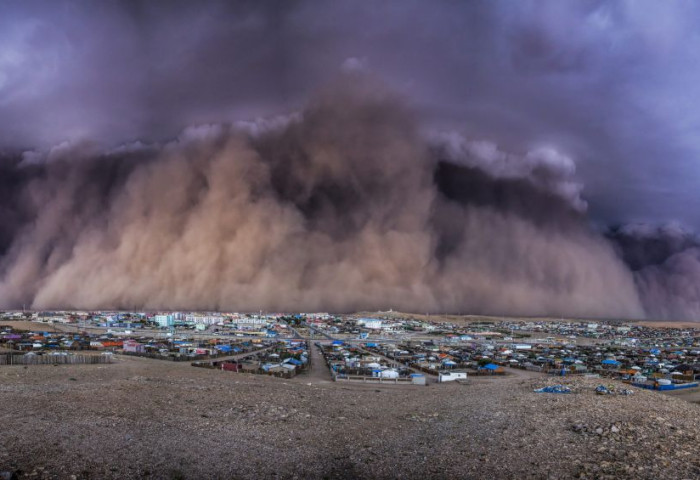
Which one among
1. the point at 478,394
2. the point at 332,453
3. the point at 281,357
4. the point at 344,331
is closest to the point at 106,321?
the point at 344,331

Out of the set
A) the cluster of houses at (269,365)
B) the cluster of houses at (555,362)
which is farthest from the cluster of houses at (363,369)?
the cluster of houses at (555,362)

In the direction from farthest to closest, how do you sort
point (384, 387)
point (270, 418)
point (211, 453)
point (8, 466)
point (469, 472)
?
point (384, 387) < point (270, 418) < point (211, 453) < point (469, 472) < point (8, 466)

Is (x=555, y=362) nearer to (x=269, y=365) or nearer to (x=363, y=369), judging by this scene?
(x=363, y=369)

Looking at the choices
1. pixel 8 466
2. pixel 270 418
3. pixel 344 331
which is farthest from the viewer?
pixel 344 331

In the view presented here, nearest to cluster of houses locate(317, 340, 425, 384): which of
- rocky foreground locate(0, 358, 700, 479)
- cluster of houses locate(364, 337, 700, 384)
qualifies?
cluster of houses locate(364, 337, 700, 384)

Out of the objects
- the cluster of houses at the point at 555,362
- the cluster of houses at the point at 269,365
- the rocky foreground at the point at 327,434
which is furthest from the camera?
the cluster of houses at the point at 555,362

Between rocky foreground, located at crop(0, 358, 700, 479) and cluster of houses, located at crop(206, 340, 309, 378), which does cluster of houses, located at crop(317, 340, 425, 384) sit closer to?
cluster of houses, located at crop(206, 340, 309, 378)

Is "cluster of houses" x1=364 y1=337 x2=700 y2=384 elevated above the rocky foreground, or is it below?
below

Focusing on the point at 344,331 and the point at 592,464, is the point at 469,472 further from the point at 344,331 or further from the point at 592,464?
the point at 344,331

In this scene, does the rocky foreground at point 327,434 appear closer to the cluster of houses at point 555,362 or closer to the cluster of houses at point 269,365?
the cluster of houses at point 269,365
